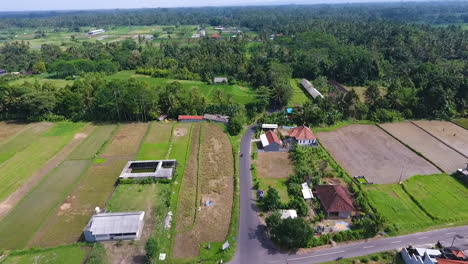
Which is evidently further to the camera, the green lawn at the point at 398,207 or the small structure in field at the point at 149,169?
the small structure in field at the point at 149,169

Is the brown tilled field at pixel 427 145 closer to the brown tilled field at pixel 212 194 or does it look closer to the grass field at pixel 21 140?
the brown tilled field at pixel 212 194

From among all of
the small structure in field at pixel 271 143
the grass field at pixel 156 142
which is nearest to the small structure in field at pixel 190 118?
the grass field at pixel 156 142

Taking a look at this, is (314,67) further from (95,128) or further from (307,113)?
(95,128)

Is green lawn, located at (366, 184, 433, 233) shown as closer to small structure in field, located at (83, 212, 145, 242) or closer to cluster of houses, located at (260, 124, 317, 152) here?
Result: cluster of houses, located at (260, 124, 317, 152)

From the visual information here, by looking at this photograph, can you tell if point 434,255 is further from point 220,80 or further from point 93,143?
point 220,80

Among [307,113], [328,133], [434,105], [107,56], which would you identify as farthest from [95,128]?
[434,105]
